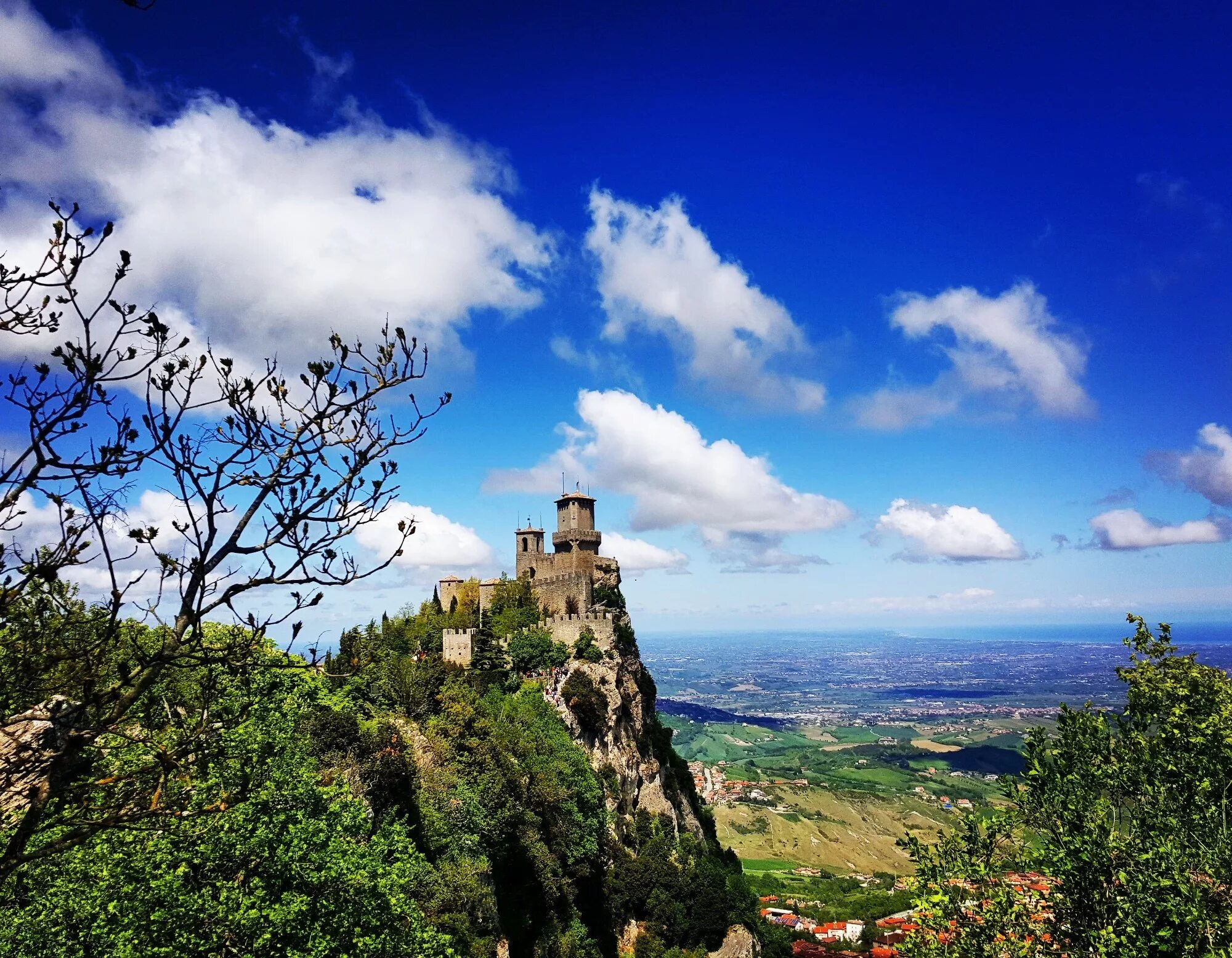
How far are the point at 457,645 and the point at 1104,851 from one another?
39.5m

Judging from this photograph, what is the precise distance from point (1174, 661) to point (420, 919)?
2096 cm

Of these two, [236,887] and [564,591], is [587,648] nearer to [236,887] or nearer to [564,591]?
[564,591]

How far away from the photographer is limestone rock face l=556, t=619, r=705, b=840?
148 ft

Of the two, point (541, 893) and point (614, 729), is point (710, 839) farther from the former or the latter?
point (541, 893)

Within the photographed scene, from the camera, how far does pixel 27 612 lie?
612 centimetres

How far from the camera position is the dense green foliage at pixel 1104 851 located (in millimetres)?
12180

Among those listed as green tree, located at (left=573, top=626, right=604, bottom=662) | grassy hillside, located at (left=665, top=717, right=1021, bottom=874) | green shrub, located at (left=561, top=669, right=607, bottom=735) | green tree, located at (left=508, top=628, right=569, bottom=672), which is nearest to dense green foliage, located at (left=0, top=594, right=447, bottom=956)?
green shrub, located at (left=561, top=669, right=607, bottom=735)

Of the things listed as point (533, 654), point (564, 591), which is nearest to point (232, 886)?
point (533, 654)

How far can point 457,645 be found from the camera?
153 feet

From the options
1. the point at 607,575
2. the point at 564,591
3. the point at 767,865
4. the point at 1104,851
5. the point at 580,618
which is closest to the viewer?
the point at 1104,851

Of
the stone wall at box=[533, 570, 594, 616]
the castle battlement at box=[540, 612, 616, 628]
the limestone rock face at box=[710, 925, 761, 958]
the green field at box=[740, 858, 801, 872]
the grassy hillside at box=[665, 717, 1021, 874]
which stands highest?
the stone wall at box=[533, 570, 594, 616]

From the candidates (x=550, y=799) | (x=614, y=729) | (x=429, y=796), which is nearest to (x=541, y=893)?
(x=550, y=799)

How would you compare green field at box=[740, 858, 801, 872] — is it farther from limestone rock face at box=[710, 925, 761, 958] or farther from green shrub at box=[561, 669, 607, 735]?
green shrub at box=[561, 669, 607, 735]

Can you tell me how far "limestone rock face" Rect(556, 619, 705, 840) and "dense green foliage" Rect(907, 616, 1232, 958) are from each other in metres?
32.2
